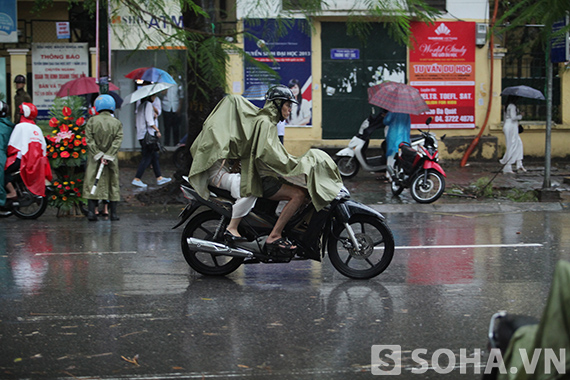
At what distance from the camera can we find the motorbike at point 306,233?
665cm

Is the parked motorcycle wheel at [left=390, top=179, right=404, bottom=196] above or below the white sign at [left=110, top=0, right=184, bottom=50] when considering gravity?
below

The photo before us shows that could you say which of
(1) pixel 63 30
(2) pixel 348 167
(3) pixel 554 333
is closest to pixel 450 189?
(2) pixel 348 167

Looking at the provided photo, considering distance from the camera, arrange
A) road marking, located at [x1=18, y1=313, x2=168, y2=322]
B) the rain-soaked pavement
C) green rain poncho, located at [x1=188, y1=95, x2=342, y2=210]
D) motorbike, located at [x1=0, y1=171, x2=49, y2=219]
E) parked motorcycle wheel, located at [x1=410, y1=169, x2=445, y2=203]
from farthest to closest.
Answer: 1. parked motorcycle wheel, located at [x1=410, y1=169, x2=445, y2=203]
2. motorbike, located at [x1=0, y1=171, x2=49, y2=219]
3. green rain poncho, located at [x1=188, y1=95, x2=342, y2=210]
4. road marking, located at [x1=18, y1=313, x2=168, y2=322]
5. the rain-soaked pavement

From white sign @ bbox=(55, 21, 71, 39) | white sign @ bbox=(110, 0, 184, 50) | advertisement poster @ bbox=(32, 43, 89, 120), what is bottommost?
white sign @ bbox=(110, 0, 184, 50)

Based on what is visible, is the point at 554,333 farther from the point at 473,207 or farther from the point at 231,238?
the point at 473,207

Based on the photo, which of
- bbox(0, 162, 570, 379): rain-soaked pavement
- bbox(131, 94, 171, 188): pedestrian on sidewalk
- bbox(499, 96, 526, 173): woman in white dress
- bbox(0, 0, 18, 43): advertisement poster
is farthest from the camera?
bbox(0, 0, 18, 43): advertisement poster

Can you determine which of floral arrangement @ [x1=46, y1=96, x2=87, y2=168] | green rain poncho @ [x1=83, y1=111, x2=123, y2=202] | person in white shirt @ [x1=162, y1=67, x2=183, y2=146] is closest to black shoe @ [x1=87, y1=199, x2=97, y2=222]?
green rain poncho @ [x1=83, y1=111, x2=123, y2=202]

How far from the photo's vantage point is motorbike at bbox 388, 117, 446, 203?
12109mm

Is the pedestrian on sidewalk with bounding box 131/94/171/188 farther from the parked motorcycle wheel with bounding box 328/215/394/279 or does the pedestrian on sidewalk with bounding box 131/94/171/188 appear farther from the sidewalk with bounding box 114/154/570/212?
the parked motorcycle wheel with bounding box 328/215/394/279

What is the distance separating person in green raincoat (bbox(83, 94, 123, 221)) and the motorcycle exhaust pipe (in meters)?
4.29

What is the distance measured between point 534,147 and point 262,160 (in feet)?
45.4

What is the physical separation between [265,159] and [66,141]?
5.58 metres

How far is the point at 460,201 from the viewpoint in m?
12.3

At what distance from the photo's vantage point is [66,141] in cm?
1091
